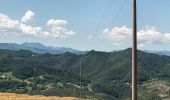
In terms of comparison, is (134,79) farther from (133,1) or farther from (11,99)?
(11,99)

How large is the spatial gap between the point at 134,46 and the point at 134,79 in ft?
6.92

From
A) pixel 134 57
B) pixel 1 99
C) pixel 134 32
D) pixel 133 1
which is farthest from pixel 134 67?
pixel 1 99

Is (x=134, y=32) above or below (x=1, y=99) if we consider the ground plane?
above

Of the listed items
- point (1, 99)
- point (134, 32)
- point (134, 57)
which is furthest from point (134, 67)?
point (1, 99)

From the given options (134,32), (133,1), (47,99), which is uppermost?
(133,1)

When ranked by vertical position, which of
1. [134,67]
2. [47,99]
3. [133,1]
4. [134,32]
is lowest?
[47,99]

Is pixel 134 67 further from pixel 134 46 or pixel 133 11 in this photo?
pixel 133 11

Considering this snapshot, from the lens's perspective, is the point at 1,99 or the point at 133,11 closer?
the point at 133,11

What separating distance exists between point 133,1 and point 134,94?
6126mm

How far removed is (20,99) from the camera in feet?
232

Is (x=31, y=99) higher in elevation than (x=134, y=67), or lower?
lower

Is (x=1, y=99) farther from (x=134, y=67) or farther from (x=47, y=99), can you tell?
(x=134, y=67)

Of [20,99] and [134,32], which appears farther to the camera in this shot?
[20,99]

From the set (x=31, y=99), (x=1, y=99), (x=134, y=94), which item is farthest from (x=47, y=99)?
(x=134, y=94)
